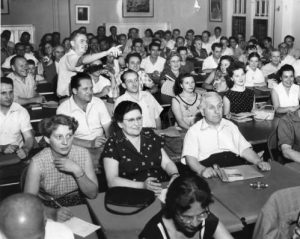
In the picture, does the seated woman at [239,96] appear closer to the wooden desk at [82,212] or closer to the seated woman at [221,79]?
the seated woman at [221,79]

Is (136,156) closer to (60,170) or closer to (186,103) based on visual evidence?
(60,170)

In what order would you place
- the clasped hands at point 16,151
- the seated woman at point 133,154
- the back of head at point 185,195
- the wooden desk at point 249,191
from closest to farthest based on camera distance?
the back of head at point 185,195, the wooden desk at point 249,191, the seated woman at point 133,154, the clasped hands at point 16,151

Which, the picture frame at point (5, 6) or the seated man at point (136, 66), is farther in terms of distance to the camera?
the picture frame at point (5, 6)

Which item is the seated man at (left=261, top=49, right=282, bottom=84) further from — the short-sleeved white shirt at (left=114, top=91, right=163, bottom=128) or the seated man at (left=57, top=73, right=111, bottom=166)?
the seated man at (left=57, top=73, right=111, bottom=166)

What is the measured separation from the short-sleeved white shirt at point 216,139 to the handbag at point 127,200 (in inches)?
38.7

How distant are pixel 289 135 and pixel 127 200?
1653 mm

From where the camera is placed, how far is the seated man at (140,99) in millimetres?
4223

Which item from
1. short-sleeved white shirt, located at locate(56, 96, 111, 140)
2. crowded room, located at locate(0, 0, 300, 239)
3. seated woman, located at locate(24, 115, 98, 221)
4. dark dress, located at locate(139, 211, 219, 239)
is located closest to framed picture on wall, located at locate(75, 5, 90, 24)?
crowded room, located at locate(0, 0, 300, 239)

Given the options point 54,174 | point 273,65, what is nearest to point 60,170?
point 54,174

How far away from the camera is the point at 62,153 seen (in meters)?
2.59

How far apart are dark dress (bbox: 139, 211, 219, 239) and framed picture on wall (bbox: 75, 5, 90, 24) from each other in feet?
32.6

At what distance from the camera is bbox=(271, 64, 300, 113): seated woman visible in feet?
15.9

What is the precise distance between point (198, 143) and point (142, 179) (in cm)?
63

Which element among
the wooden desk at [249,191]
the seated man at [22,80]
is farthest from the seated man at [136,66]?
the wooden desk at [249,191]
